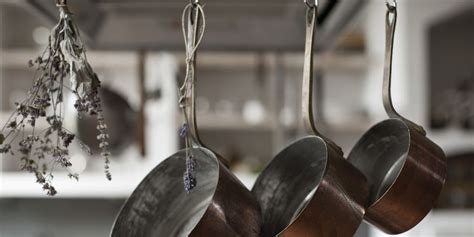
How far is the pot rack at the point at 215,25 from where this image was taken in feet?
3.13

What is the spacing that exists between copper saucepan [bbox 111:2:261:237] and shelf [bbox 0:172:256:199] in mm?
Answer: 2013

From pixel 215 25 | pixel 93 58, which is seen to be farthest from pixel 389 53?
pixel 93 58

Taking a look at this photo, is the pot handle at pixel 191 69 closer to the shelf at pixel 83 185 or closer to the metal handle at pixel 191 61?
the metal handle at pixel 191 61

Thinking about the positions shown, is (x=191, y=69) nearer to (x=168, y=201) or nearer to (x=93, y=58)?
(x=168, y=201)

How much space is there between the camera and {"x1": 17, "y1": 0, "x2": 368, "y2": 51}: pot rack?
96 cm

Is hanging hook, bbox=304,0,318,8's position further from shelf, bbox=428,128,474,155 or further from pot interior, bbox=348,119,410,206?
shelf, bbox=428,128,474,155

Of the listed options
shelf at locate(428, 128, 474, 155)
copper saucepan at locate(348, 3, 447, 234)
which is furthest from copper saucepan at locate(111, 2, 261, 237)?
shelf at locate(428, 128, 474, 155)

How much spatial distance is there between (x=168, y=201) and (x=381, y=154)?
23 cm

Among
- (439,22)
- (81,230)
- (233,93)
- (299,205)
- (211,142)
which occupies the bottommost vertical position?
(81,230)

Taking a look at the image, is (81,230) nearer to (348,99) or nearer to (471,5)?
(348,99)

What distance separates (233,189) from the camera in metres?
0.50

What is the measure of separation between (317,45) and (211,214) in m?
0.64

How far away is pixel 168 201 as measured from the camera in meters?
0.59

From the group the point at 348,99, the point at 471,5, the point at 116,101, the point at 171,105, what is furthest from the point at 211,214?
the point at 348,99
